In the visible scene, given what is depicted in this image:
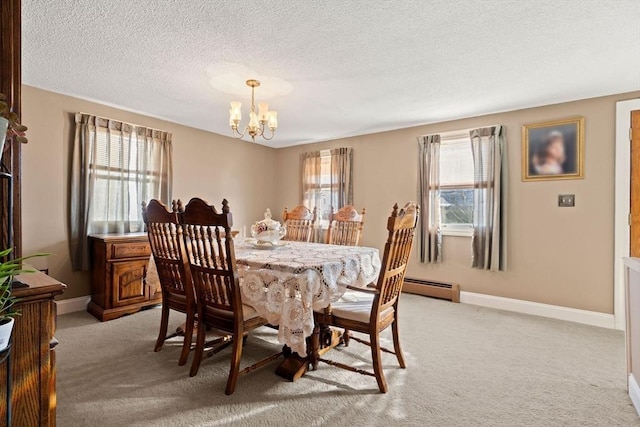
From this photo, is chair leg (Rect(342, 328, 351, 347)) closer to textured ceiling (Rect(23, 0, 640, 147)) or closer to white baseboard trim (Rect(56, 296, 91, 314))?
textured ceiling (Rect(23, 0, 640, 147))

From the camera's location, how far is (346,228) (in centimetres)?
334

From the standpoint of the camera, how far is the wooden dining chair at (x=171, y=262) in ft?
6.88

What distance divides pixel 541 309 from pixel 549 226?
0.91 m

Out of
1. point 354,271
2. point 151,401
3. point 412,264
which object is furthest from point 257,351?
point 412,264

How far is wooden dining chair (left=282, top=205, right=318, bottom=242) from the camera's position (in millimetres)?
3545

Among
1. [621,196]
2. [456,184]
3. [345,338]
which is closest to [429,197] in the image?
[456,184]

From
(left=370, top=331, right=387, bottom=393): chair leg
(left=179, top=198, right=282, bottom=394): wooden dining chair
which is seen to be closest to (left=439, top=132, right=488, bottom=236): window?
(left=370, top=331, right=387, bottom=393): chair leg

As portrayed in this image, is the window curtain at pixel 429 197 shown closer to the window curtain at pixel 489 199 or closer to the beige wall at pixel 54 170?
the window curtain at pixel 489 199

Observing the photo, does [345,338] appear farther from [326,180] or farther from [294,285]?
[326,180]

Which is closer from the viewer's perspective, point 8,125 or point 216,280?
point 8,125

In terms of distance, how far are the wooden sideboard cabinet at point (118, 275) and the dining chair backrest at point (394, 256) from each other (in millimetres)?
2284

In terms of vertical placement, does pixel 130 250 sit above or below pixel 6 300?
below

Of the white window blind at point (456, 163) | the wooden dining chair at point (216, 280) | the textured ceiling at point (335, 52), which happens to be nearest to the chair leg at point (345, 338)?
the wooden dining chair at point (216, 280)

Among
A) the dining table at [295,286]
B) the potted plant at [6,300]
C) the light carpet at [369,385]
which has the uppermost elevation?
the potted plant at [6,300]
